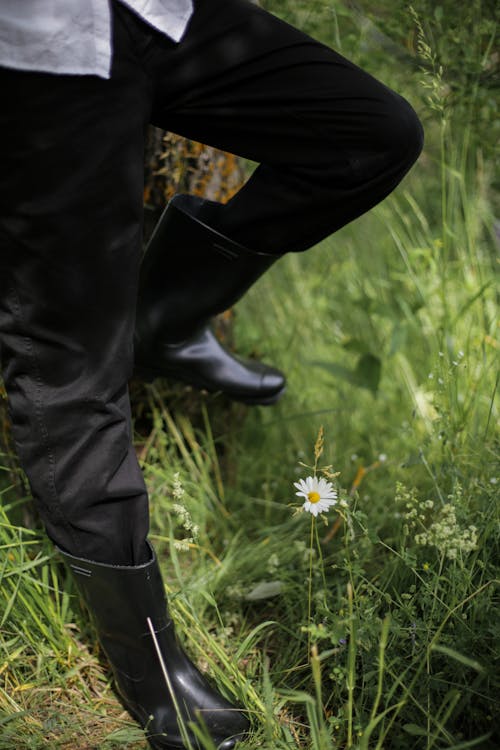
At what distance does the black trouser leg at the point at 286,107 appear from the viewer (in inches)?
41.4

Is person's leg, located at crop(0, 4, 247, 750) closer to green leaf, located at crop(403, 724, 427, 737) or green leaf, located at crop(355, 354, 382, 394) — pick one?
green leaf, located at crop(403, 724, 427, 737)

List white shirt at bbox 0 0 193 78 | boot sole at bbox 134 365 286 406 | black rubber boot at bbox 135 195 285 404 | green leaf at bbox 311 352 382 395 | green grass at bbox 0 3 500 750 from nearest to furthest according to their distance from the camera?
1. white shirt at bbox 0 0 193 78
2. green grass at bbox 0 3 500 750
3. black rubber boot at bbox 135 195 285 404
4. boot sole at bbox 134 365 286 406
5. green leaf at bbox 311 352 382 395

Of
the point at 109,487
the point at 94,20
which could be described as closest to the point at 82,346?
the point at 109,487

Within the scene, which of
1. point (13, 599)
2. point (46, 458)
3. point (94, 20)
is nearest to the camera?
point (94, 20)

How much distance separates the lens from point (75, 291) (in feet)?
3.46

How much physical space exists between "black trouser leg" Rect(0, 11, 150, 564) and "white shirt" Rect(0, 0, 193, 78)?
2cm

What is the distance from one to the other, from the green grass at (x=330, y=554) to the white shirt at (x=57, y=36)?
69cm

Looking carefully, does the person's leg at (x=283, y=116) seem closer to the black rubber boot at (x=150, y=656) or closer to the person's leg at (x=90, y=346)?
the person's leg at (x=90, y=346)

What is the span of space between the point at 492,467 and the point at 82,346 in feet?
2.92

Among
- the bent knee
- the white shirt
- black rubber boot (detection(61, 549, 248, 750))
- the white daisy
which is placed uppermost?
the bent knee

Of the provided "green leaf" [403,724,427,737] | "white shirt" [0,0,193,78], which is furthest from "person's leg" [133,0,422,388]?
"green leaf" [403,724,427,737]

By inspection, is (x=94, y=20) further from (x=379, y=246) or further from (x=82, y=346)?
(x=379, y=246)

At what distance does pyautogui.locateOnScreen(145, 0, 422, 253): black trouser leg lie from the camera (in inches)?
41.4

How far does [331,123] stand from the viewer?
1091 mm
